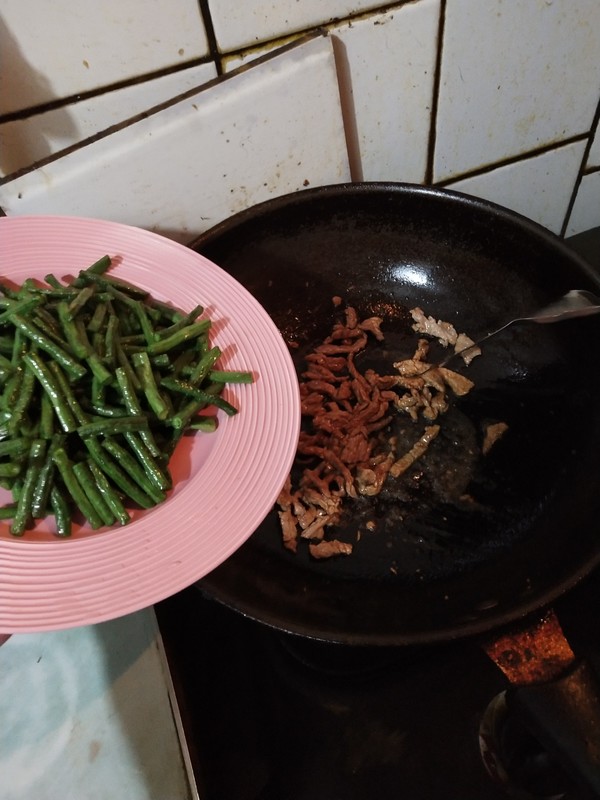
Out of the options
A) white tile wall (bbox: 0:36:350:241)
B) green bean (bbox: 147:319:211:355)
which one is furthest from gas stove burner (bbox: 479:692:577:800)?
white tile wall (bbox: 0:36:350:241)

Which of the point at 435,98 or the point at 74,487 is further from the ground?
the point at 435,98

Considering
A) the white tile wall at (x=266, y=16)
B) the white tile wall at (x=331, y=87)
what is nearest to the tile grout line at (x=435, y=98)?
the white tile wall at (x=331, y=87)

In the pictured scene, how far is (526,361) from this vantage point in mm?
1199

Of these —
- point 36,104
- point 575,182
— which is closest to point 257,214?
point 36,104

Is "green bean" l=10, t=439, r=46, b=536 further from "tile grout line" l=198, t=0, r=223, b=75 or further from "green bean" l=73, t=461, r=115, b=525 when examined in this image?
"tile grout line" l=198, t=0, r=223, b=75

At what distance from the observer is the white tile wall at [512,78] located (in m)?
1.14

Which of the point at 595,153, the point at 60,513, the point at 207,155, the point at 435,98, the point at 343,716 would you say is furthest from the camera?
the point at 595,153

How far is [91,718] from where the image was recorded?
0.92 meters

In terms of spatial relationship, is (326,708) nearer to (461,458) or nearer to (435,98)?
(461,458)

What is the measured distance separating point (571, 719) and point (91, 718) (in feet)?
2.15

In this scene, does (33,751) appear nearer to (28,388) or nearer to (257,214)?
(28,388)

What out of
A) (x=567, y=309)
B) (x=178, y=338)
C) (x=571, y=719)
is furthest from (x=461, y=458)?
(x=178, y=338)

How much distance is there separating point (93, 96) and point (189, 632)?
2.76 ft

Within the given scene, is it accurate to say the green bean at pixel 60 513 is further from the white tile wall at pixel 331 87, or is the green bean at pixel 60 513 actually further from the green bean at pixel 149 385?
the white tile wall at pixel 331 87
